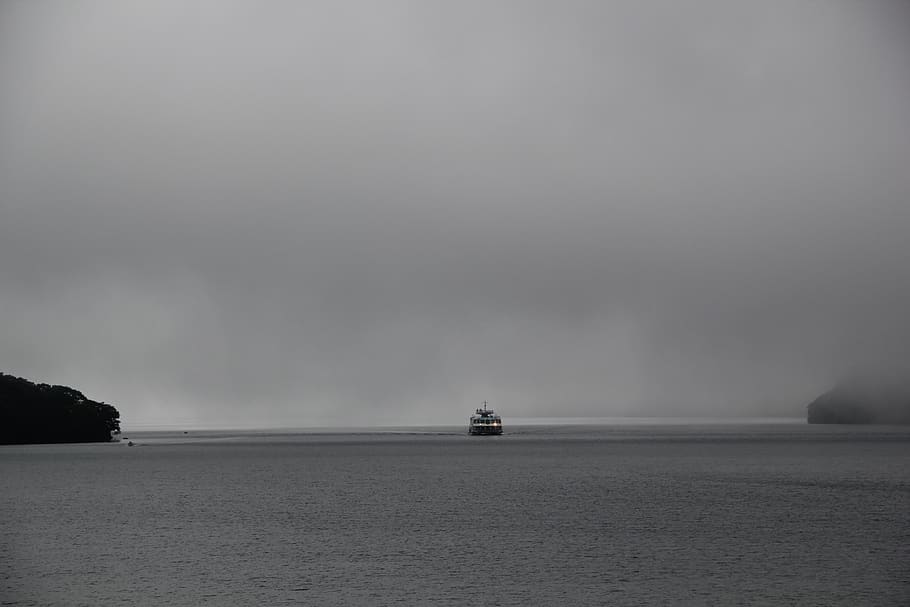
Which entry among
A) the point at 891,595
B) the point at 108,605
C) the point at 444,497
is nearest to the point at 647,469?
the point at 444,497

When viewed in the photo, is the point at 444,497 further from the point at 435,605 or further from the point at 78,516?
the point at 435,605

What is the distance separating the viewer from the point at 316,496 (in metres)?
133

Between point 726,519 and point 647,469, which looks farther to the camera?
point 647,469

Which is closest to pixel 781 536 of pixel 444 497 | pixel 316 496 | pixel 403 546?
pixel 403 546

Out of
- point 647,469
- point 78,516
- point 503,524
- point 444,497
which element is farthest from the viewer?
point 647,469

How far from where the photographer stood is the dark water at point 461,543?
61625mm

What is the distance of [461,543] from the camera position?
8381cm

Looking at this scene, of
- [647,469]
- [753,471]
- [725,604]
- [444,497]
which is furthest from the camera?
[647,469]

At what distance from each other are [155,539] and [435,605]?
4053 centimetres

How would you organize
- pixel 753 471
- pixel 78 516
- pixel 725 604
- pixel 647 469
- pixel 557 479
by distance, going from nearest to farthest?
pixel 725 604 < pixel 78 516 < pixel 557 479 < pixel 753 471 < pixel 647 469

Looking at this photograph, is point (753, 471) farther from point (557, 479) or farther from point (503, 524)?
point (503, 524)

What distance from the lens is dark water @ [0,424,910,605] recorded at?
6162 centimetres

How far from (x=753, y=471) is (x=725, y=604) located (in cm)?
13022

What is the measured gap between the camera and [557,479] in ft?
529
